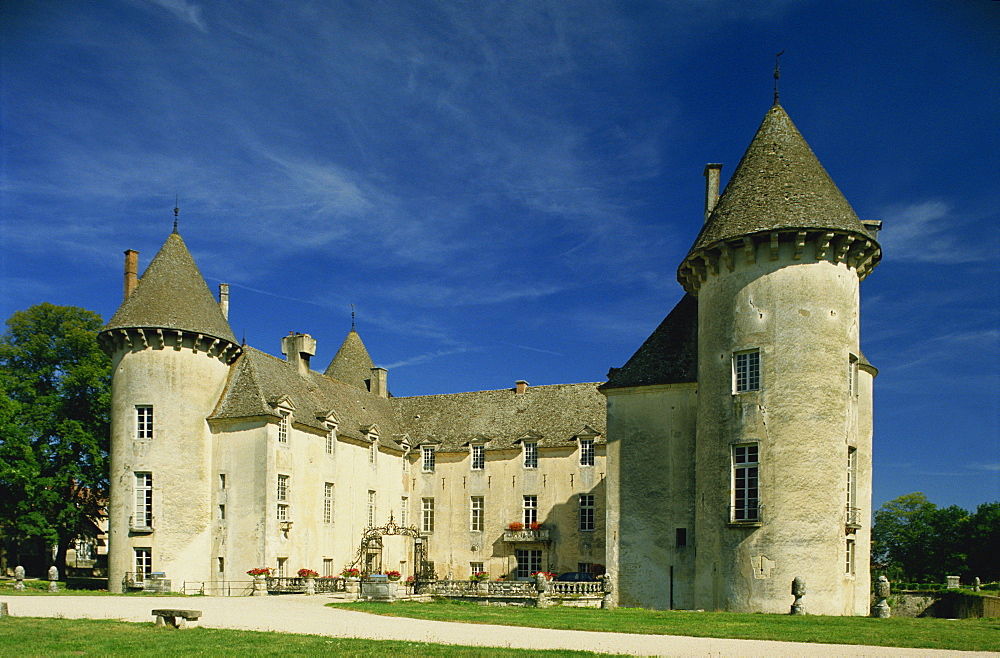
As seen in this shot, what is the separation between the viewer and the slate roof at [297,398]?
36094mm

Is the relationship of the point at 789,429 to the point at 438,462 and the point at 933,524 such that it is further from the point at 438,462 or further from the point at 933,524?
the point at 933,524

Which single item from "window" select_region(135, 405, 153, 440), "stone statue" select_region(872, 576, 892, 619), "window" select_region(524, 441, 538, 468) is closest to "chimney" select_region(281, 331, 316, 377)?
"window" select_region(135, 405, 153, 440)

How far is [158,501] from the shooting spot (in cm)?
3478

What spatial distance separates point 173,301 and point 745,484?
24.1m

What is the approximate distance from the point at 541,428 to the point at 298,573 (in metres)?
14.7

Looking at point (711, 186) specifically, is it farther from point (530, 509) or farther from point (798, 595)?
point (530, 509)

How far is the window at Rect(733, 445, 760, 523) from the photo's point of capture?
25.3 meters

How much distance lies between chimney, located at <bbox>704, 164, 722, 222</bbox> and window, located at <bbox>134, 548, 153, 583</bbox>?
25.6m

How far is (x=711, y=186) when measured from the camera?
32.6 meters

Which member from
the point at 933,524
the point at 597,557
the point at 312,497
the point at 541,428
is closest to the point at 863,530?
the point at 597,557

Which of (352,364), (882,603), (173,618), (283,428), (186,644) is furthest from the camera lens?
(352,364)

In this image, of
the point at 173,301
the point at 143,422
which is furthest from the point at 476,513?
the point at 173,301

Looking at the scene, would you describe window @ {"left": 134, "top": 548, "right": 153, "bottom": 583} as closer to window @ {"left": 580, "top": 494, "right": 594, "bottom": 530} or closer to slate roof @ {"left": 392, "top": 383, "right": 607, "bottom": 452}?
slate roof @ {"left": 392, "top": 383, "right": 607, "bottom": 452}

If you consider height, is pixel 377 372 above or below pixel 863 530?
above
